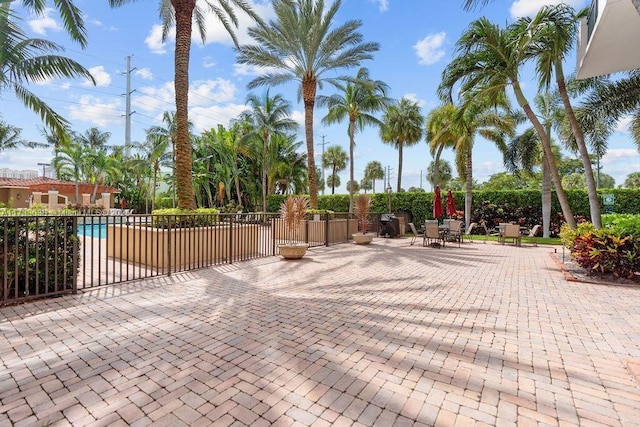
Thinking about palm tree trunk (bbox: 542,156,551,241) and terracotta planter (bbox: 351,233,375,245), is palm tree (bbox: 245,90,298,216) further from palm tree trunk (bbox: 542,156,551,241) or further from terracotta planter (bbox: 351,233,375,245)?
palm tree trunk (bbox: 542,156,551,241)

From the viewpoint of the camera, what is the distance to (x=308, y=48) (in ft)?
48.6

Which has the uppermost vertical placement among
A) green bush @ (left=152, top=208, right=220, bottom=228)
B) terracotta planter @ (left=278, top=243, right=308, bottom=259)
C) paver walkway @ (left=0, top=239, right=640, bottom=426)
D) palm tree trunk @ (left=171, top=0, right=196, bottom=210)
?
palm tree trunk @ (left=171, top=0, right=196, bottom=210)

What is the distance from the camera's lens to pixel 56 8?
8727 mm

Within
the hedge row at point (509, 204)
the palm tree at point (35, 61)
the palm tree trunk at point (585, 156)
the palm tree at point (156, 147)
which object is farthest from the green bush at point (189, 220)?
the palm tree at point (156, 147)

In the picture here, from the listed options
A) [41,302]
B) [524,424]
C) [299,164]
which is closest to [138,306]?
[41,302]

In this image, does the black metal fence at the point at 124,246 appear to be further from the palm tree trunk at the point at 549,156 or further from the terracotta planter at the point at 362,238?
the palm tree trunk at the point at 549,156

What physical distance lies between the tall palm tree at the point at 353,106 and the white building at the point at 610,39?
11549 millimetres

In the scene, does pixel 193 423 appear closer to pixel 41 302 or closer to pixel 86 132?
pixel 41 302

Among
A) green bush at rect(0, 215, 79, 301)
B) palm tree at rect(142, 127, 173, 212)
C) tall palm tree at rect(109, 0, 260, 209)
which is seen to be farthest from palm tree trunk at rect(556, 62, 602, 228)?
palm tree at rect(142, 127, 173, 212)

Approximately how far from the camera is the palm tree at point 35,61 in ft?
25.8

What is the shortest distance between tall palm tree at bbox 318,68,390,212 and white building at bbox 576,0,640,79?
37.9ft

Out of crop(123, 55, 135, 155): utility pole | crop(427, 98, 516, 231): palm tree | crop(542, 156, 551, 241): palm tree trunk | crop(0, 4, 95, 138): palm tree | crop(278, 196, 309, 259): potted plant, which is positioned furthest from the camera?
crop(123, 55, 135, 155): utility pole

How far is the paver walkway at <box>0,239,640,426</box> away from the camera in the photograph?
2.29 m

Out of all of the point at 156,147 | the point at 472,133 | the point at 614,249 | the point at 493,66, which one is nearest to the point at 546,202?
the point at 472,133
